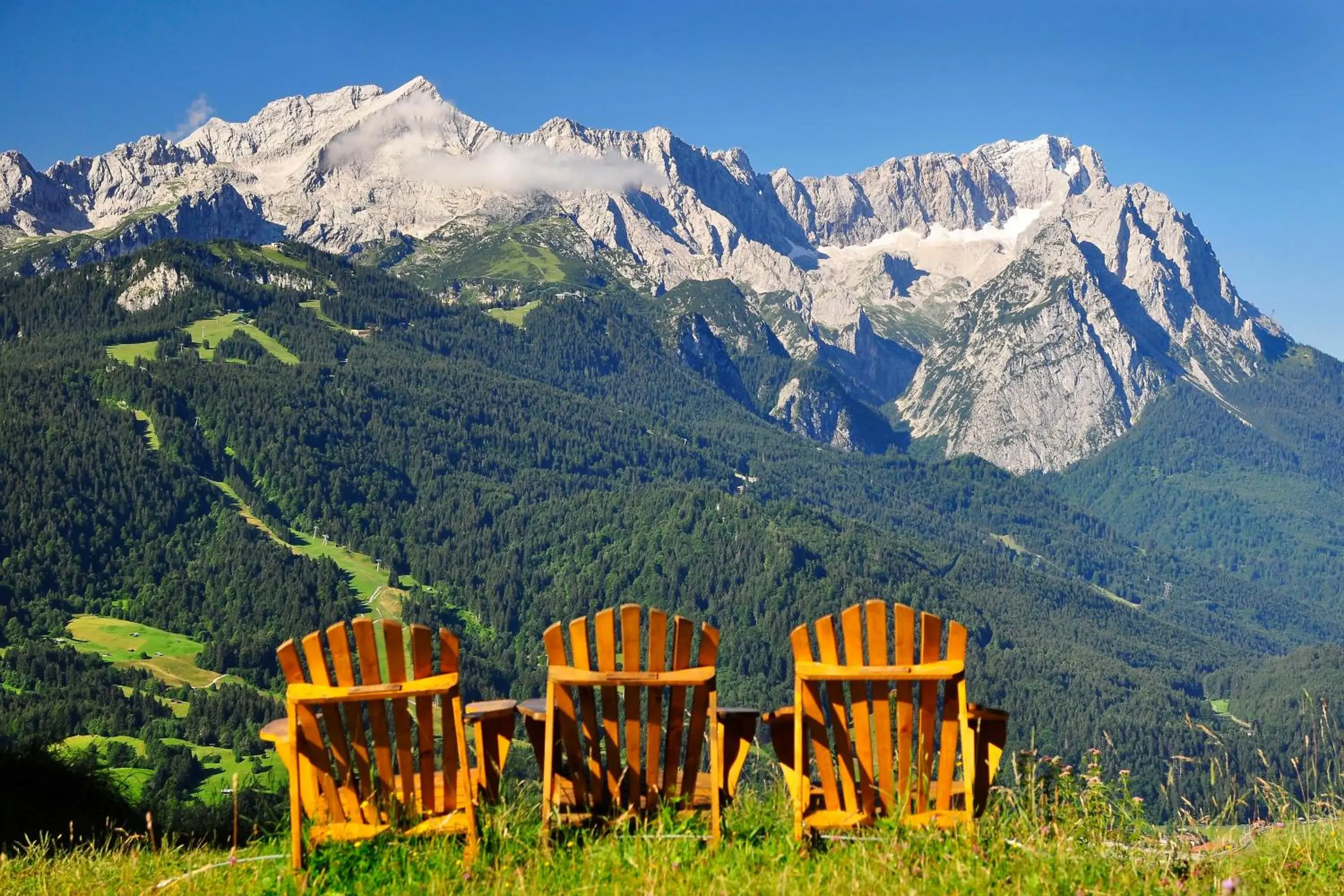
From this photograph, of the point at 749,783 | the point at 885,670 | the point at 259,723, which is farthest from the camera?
the point at 259,723

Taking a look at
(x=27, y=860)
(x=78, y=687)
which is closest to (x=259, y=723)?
(x=78, y=687)

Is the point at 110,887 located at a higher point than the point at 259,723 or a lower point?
higher

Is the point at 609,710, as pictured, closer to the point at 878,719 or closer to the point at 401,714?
the point at 401,714

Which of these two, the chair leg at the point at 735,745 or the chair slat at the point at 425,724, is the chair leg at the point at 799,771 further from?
the chair slat at the point at 425,724

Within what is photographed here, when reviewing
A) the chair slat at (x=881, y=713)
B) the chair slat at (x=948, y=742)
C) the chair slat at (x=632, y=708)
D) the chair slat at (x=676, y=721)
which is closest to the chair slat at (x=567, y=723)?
the chair slat at (x=632, y=708)

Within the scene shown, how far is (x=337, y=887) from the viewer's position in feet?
31.2

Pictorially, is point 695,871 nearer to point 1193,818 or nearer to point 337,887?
point 337,887

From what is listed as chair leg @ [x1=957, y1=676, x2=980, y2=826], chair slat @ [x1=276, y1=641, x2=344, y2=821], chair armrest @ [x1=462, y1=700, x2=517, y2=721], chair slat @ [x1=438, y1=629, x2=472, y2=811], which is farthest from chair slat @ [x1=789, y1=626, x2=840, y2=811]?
chair slat @ [x1=276, y1=641, x2=344, y2=821]

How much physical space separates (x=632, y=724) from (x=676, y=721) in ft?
1.46

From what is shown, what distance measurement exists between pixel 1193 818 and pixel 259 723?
526ft

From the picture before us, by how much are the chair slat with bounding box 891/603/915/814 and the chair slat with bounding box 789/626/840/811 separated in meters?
0.61

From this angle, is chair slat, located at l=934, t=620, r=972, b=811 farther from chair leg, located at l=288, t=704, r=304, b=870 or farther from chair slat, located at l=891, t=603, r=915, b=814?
chair leg, located at l=288, t=704, r=304, b=870

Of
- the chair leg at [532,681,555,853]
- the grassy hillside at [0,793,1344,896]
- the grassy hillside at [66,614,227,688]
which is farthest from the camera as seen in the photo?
the grassy hillside at [66,614,227,688]

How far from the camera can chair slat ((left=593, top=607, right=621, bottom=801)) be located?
1018 cm
